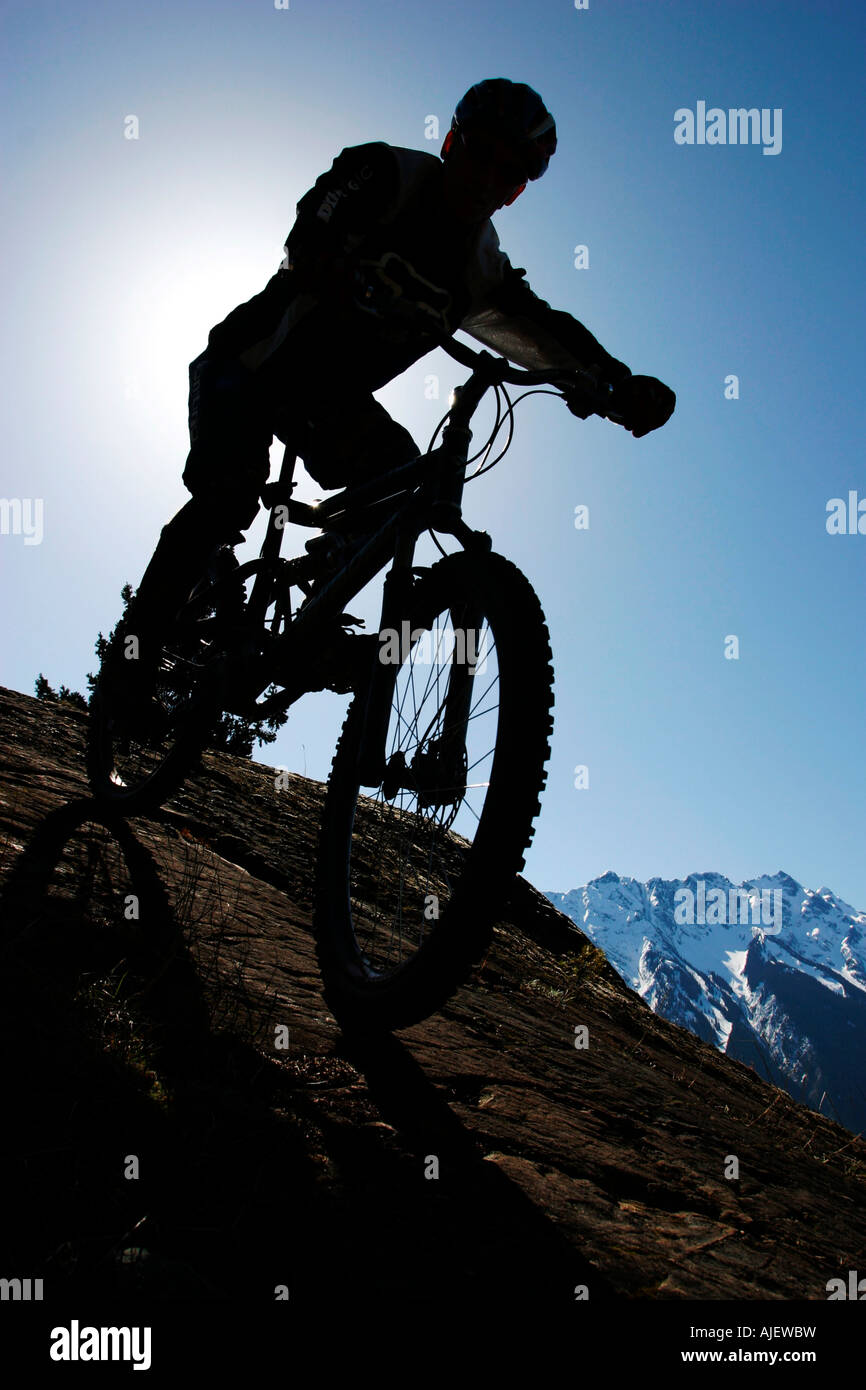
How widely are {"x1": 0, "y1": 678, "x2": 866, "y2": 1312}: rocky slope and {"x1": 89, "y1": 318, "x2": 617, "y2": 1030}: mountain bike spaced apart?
0.97ft

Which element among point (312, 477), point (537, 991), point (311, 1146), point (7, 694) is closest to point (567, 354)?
point (312, 477)

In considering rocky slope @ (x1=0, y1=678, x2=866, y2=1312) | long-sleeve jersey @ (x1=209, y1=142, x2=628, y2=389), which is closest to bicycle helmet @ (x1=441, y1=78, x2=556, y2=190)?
long-sleeve jersey @ (x1=209, y1=142, x2=628, y2=389)

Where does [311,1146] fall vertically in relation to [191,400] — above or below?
below

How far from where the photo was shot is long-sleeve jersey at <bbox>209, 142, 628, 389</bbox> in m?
2.95

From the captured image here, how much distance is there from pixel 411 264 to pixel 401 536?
132 centimetres

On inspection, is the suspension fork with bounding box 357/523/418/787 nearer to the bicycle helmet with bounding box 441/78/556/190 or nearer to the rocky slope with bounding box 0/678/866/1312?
the rocky slope with bounding box 0/678/866/1312

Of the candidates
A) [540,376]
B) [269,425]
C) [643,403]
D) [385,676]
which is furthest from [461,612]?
[269,425]

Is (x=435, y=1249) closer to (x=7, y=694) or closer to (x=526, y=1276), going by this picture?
(x=526, y=1276)

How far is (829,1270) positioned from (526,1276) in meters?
0.87

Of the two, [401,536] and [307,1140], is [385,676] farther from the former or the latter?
[307,1140]

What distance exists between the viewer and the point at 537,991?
3781 mm

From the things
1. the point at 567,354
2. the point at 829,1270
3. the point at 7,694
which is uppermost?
the point at 567,354

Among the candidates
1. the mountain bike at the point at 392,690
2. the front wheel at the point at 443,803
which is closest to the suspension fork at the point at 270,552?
the mountain bike at the point at 392,690

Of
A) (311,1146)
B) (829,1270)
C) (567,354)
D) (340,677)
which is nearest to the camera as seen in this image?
(311,1146)
